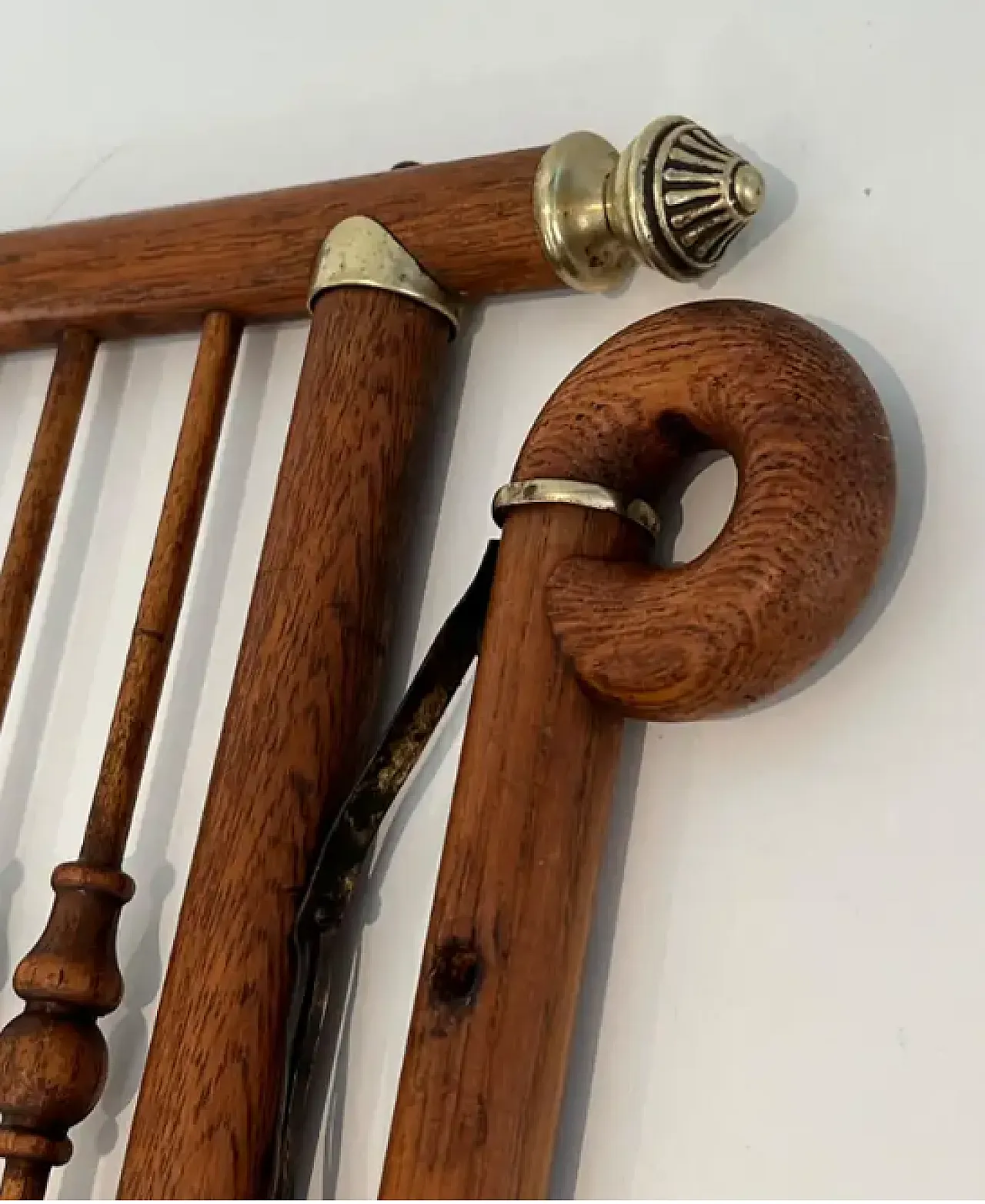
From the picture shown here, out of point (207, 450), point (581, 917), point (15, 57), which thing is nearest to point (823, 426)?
point (581, 917)

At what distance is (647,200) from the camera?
0.56m

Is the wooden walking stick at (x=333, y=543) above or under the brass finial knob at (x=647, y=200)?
under

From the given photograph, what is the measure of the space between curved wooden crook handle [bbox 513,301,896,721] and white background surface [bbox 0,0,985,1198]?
48 mm

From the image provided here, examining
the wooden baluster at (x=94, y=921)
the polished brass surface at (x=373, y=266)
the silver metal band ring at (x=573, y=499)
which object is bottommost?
the wooden baluster at (x=94, y=921)

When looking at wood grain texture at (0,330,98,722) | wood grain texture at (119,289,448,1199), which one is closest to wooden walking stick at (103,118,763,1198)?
wood grain texture at (119,289,448,1199)

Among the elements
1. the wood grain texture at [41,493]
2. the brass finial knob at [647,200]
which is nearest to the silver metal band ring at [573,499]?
the brass finial knob at [647,200]

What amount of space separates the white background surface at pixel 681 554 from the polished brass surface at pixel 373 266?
52mm

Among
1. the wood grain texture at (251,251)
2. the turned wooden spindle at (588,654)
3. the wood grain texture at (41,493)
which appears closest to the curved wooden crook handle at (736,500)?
the turned wooden spindle at (588,654)

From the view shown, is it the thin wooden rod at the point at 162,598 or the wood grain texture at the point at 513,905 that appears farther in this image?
the thin wooden rod at the point at 162,598

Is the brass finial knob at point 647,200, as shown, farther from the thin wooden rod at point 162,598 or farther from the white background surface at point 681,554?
the thin wooden rod at point 162,598

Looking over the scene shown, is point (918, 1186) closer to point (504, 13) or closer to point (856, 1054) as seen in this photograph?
point (856, 1054)

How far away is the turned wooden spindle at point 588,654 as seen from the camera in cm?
47

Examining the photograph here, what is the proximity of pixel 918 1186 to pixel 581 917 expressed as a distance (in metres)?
0.15

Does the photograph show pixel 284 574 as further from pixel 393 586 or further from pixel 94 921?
pixel 94 921
